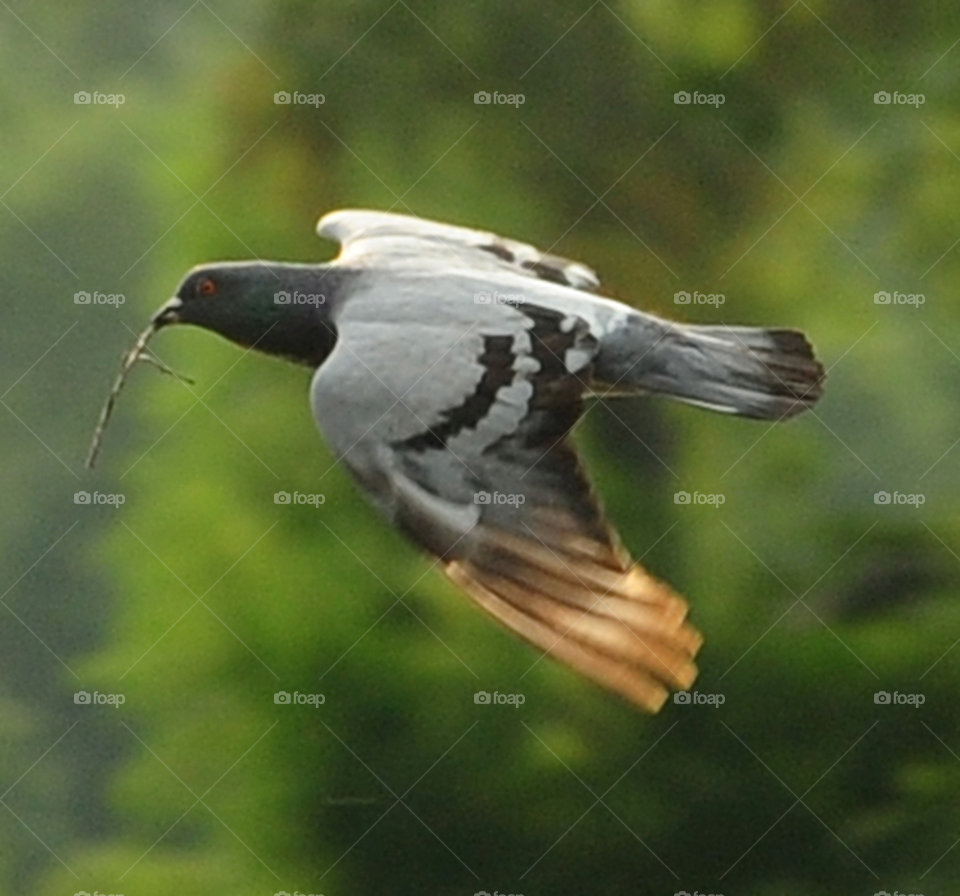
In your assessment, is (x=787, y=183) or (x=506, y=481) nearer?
(x=506, y=481)

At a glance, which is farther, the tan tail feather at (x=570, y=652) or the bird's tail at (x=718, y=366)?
the bird's tail at (x=718, y=366)

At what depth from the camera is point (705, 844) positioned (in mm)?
1417

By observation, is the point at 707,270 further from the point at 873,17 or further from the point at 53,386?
the point at 53,386

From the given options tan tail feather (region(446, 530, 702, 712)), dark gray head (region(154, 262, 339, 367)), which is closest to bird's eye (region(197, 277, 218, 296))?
dark gray head (region(154, 262, 339, 367))

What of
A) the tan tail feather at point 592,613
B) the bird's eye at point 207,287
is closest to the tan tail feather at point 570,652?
the tan tail feather at point 592,613

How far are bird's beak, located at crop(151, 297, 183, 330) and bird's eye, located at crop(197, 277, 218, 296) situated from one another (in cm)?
3

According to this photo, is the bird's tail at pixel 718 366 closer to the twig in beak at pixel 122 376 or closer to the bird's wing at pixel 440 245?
the bird's wing at pixel 440 245

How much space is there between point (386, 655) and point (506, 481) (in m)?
0.26

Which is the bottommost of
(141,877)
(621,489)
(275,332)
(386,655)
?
(141,877)

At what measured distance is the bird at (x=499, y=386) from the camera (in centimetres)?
133

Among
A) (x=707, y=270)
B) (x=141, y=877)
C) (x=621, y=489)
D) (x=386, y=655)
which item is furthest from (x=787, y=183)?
(x=141, y=877)

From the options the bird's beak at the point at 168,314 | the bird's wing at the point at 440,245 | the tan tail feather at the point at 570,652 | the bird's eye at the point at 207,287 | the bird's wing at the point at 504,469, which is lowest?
the tan tail feather at the point at 570,652

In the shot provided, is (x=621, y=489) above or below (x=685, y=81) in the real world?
below

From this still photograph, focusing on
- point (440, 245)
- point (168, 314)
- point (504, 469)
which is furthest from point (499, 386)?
point (168, 314)
